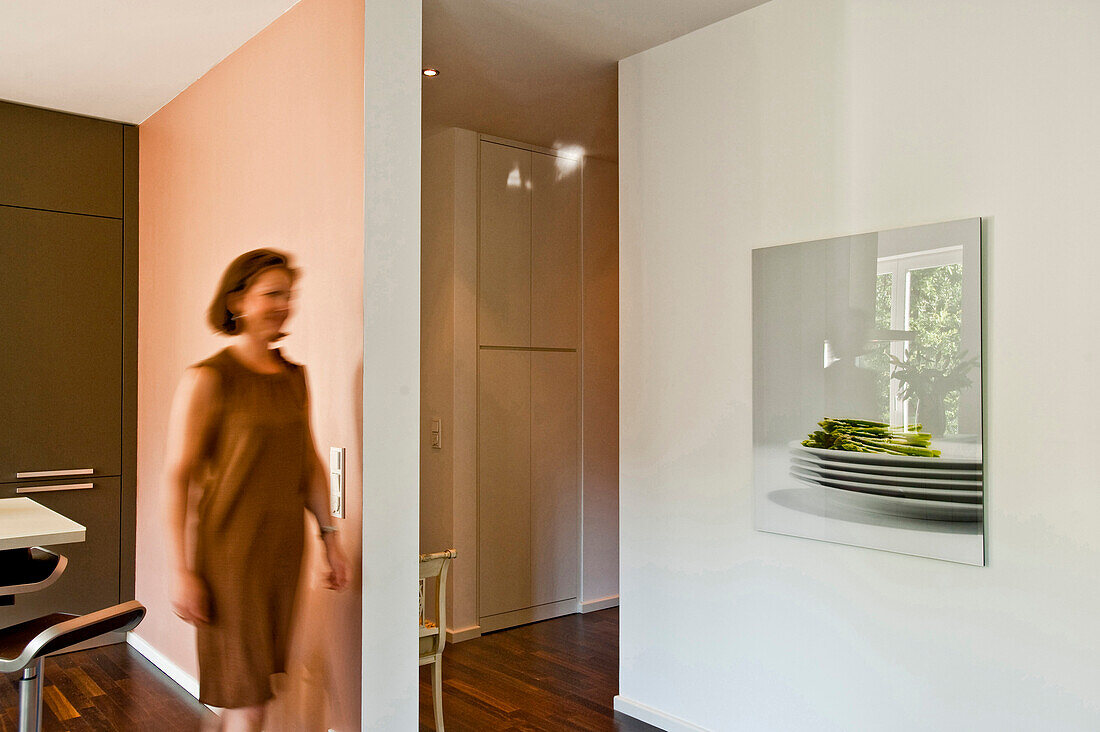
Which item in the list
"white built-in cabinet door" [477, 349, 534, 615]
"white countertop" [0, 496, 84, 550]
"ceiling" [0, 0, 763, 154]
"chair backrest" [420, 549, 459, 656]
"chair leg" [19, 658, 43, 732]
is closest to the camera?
"chair leg" [19, 658, 43, 732]

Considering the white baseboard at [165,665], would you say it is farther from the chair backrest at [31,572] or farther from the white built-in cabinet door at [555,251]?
the white built-in cabinet door at [555,251]

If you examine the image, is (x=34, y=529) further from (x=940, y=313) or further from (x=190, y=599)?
(x=940, y=313)

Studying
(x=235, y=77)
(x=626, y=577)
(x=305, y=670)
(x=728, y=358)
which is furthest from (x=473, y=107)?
(x=305, y=670)

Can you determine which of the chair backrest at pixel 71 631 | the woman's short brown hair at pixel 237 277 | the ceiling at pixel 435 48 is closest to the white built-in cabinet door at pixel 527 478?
the ceiling at pixel 435 48

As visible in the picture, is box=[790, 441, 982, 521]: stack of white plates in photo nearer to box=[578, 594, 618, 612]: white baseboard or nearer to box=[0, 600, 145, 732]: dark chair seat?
box=[0, 600, 145, 732]: dark chair seat

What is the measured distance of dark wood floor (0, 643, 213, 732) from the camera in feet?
10.6

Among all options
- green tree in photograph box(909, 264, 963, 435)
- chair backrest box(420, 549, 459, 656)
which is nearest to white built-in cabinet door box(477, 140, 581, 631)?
chair backrest box(420, 549, 459, 656)

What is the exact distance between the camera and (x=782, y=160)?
2.88 metres

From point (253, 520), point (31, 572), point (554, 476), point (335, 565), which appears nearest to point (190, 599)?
point (253, 520)

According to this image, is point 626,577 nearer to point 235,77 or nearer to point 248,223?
point 248,223

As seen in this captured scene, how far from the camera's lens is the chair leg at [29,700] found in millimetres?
2143

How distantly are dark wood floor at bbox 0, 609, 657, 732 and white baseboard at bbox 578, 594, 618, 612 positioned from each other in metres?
0.49

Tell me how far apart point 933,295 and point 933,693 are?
1.21 meters

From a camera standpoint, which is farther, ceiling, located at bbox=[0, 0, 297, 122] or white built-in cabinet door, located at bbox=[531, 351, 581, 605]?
white built-in cabinet door, located at bbox=[531, 351, 581, 605]
